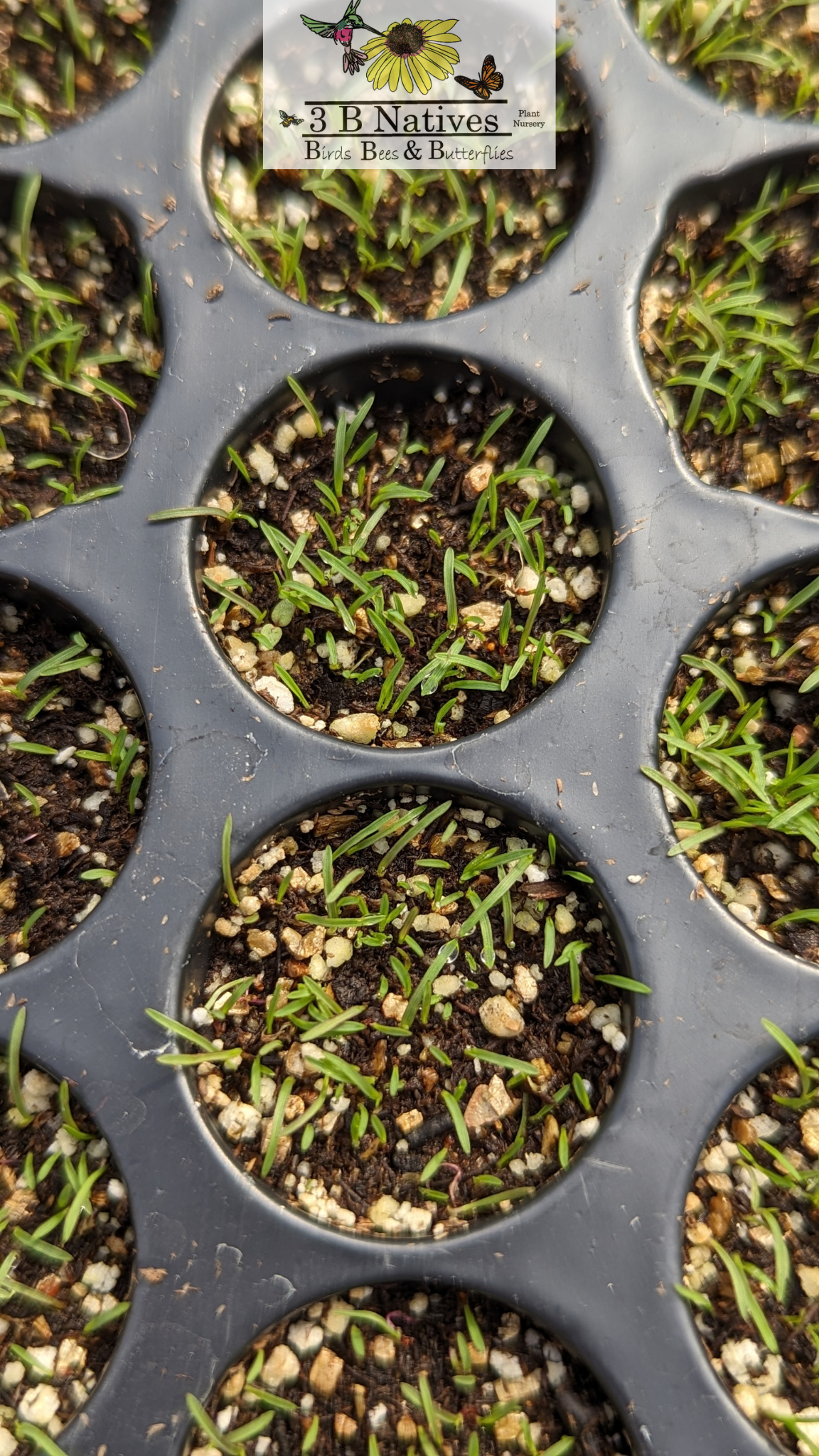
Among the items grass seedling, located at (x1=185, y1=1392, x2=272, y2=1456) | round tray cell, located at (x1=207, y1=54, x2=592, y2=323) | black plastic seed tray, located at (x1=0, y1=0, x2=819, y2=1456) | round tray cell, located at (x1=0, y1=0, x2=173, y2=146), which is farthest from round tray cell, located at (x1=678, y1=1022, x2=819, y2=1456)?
round tray cell, located at (x1=0, y1=0, x2=173, y2=146)

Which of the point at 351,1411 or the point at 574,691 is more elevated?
the point at 574,691

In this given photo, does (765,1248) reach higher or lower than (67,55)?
lower

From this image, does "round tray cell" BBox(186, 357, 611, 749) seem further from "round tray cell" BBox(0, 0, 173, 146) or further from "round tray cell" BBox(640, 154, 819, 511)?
"round tray cell" BBox(0, 0, 173, 146)

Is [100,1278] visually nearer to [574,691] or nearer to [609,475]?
[574,691]

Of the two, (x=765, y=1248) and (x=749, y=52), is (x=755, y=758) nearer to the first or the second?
(x=765, y=1248)

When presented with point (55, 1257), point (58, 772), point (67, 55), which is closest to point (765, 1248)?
point (55, 1257)

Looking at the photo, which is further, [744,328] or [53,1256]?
[744,328]

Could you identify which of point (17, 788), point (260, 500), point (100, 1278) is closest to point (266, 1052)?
point (100, 1278)
